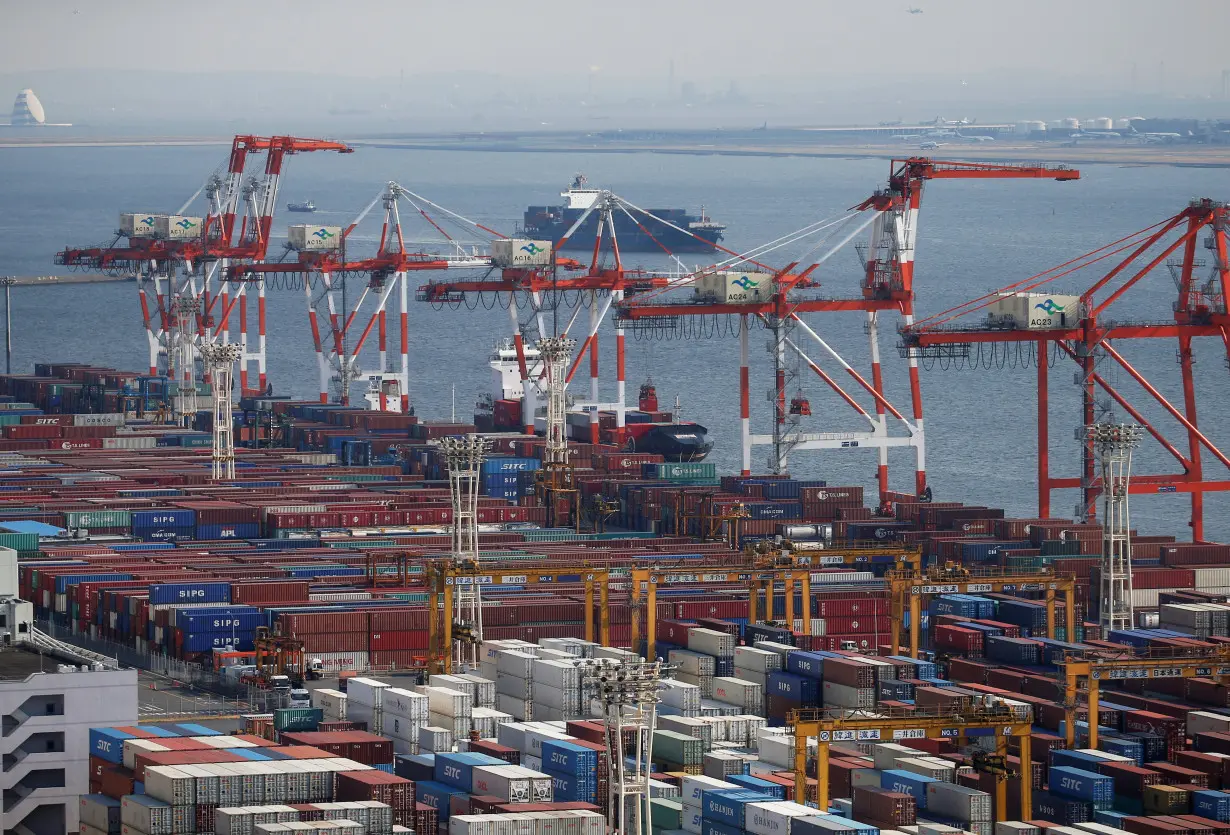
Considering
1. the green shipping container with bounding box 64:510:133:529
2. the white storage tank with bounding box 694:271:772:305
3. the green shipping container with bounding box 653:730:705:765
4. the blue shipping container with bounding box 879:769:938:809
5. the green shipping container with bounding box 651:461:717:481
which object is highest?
the white storage tank with bounding box 694:271:772:305

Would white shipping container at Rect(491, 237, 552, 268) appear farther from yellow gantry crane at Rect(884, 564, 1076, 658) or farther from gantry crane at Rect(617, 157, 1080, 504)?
yellow gantry crane at Rect(884, 564, 1076, 658)

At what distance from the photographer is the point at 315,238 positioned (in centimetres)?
9712

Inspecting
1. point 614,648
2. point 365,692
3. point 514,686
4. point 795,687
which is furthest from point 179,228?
point 795,687

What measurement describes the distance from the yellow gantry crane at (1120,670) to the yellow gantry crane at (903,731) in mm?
1901

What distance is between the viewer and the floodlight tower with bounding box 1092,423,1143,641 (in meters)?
49.7

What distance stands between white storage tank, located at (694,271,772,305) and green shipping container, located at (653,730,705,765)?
36.2 meters

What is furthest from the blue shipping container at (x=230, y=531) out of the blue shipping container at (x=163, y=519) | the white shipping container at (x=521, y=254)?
the white shipping container at (x=521, y=254)

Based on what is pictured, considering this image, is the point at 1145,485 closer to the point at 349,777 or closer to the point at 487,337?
the point at 349,777

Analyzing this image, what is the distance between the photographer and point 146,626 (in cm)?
5138

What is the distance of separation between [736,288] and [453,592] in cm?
2829

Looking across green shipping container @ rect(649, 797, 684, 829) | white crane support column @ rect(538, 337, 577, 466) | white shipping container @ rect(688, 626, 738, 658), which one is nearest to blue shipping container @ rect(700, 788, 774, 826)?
green shipping container @ rect(649, 797, 684, 829)

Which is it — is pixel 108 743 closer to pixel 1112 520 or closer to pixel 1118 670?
pixel 1118 670

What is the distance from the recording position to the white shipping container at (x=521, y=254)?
85562 mm

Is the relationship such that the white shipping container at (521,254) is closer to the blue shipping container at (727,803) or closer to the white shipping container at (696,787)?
the white shipping container at (696,787)
